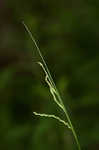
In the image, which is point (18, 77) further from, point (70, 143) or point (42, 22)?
point (70, 143)

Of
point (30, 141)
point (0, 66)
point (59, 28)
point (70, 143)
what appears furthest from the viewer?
point (0, 66)

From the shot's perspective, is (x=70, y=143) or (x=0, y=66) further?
(x=0, y=66)

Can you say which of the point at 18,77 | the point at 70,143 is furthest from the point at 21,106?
the point at 70,143

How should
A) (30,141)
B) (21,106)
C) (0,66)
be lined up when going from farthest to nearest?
(0,66)
(21,106)
(30,141)

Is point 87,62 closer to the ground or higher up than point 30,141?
higher up

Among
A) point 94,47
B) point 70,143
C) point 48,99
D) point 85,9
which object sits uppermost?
point 85,9

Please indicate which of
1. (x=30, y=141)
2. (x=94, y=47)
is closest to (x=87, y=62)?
(x=94, y=47)
